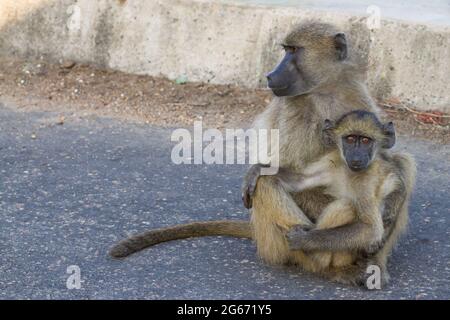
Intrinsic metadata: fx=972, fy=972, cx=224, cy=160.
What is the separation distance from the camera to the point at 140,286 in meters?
4.39

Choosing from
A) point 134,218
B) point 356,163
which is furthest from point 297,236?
point 134,218

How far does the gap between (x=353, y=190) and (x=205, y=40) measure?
295cm

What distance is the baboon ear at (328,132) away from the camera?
4.42 metres

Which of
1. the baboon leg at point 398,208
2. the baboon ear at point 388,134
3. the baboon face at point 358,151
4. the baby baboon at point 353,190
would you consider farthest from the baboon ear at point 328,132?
the baboon leg at point 398,208

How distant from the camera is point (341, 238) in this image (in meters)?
4.32

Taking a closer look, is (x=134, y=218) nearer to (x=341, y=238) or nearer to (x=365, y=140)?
(x=341, y=238)

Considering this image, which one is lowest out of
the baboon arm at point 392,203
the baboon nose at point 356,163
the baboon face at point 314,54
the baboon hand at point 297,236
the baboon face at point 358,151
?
the baboon hand at point 297,236

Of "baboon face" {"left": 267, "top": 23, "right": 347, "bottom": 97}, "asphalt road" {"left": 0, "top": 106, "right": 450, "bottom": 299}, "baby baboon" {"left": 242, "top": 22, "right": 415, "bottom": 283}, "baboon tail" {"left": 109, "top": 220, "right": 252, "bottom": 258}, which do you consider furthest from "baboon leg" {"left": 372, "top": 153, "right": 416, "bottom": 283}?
"baboon tail" {"left": 109, "top": 220, "right": 252, "bottom": 258}

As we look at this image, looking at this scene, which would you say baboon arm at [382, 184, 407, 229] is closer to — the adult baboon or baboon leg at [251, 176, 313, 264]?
the adult baboon

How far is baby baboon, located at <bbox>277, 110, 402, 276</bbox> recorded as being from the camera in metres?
4.32

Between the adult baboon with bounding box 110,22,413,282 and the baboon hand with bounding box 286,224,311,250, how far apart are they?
0.03m

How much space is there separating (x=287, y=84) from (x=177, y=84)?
2640mm

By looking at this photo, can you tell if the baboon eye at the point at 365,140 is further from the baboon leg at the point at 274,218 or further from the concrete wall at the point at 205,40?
the concrete wall at the point at 205,40

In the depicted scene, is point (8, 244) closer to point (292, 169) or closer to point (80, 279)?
point (80, 279)
